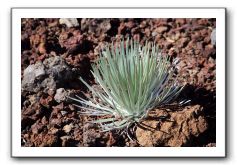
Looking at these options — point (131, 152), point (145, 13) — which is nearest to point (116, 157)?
point (131, 152)

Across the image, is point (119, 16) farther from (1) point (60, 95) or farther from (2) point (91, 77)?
(1) point (60, 95)

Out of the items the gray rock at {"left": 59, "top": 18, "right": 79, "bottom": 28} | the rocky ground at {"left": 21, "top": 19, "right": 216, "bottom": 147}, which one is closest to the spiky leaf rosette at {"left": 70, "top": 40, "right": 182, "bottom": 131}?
the rocky ground at {"left": 21, "top": 19, "right": 216, "bottom": 147}

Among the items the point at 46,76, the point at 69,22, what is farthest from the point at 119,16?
the point at 46,76

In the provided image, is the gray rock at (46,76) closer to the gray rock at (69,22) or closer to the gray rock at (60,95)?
the gray rock at (60,95)

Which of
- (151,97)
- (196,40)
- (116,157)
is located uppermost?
(196,40)

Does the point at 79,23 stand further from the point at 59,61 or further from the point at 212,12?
the point at 212,12

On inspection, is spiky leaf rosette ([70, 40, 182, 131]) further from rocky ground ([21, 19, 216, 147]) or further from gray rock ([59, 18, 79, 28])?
gray rock ([59, 18, 79, 28])
